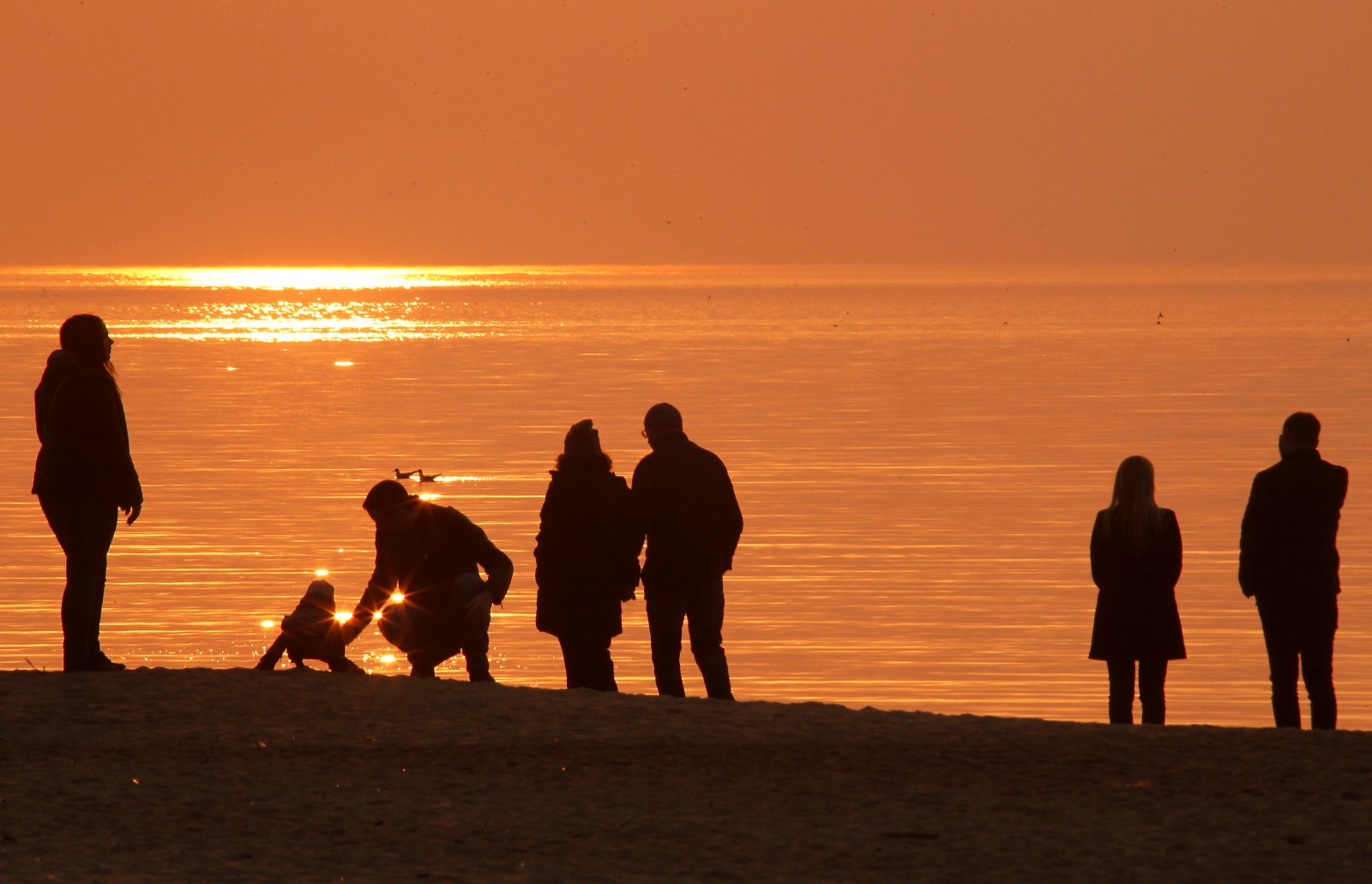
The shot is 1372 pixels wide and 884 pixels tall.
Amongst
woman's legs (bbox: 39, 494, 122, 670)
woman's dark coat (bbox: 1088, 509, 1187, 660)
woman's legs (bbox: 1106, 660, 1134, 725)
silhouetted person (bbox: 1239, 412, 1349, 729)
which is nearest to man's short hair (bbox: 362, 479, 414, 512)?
woman's legs (bbox: 39, 494, 122, 670)

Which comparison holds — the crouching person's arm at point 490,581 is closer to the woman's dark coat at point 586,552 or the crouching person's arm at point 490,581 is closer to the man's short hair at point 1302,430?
the woman's dark coat at point 586,552

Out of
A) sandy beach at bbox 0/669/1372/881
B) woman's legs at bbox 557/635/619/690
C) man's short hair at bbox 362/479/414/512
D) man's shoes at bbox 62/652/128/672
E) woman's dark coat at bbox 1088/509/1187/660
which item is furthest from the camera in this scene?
woman's legs at bbox 557/635/619/690

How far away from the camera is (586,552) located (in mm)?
10055

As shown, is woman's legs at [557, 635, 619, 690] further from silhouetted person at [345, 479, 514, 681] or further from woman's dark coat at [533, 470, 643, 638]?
silhouetted person at [345, 479, 514, 681]

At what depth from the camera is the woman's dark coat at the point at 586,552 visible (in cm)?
1001

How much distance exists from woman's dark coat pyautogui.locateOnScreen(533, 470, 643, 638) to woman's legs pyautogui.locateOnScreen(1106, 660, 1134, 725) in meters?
2.10

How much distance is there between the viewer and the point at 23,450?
29.9 m

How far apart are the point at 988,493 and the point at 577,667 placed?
576 inches

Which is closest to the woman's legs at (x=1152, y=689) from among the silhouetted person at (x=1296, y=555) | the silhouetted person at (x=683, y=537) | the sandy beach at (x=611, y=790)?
the silhouetted person at (x=1296, y=555)

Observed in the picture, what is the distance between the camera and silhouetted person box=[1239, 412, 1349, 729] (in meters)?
9.24

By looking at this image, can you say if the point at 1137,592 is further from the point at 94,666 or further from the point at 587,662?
the point at 94,666

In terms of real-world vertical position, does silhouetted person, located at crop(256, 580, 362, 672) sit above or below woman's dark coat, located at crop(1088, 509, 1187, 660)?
below

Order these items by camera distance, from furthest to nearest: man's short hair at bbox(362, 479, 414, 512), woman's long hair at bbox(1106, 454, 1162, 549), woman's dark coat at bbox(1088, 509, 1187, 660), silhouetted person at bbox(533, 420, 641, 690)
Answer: silhouetted person at bbox(533, 420, 641, 690) → man's short hair at bbox(362, 479, 414, 512) → woman's dark coat at bbox(1088, 509, 1187, 660) → woman's long hair at bbox(1106, 454, 1162, 549)

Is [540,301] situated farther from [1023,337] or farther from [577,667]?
[577,667]
